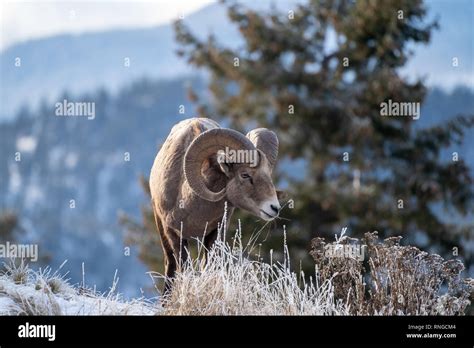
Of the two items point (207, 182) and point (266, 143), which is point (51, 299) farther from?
point (266, 143)

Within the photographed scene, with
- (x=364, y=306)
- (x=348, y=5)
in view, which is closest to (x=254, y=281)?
(x=364, y=306)

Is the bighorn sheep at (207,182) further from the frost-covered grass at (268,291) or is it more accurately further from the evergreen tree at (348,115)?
the evergreen tree at (348,115)

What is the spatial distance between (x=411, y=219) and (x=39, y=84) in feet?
411

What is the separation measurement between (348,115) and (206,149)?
68.0ft

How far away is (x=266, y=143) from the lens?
475 inches

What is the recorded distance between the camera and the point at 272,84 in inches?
1287

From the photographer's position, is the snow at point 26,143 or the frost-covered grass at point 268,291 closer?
the frost-covered grass at point 268,291

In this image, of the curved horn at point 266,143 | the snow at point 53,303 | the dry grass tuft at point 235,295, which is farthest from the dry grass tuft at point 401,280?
the snow at point 53,303

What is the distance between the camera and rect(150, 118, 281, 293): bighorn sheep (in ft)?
37.6

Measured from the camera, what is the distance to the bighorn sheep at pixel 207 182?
37.6 feet

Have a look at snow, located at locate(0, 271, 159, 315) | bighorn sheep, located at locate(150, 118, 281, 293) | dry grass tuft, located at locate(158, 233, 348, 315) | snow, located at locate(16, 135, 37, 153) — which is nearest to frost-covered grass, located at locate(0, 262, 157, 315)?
snow, located at locate(0, 271, 159, 315)

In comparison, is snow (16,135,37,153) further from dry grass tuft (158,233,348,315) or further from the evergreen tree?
dry grass tuft (158,233,348,315)

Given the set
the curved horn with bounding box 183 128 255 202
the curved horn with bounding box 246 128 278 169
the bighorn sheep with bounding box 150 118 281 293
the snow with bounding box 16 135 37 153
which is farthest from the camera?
the snow with bounding box 16 135 37 153
